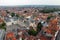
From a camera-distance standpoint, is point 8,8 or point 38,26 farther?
point 8,8

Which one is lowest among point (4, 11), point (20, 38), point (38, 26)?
point (20, 38)

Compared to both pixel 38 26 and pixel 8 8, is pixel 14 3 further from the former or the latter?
pixel 38 26

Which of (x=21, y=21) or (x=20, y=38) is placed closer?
(x=20, y=38)

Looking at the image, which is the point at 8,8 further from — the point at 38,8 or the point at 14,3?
the point at 38,8

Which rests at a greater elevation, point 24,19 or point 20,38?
point 24,19

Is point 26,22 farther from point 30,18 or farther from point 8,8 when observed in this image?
point 8,8

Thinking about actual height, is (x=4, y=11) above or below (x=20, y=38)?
above

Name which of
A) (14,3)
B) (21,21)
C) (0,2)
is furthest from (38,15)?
(0,2)

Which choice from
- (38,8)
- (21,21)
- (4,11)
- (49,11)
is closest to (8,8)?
(4,11)
